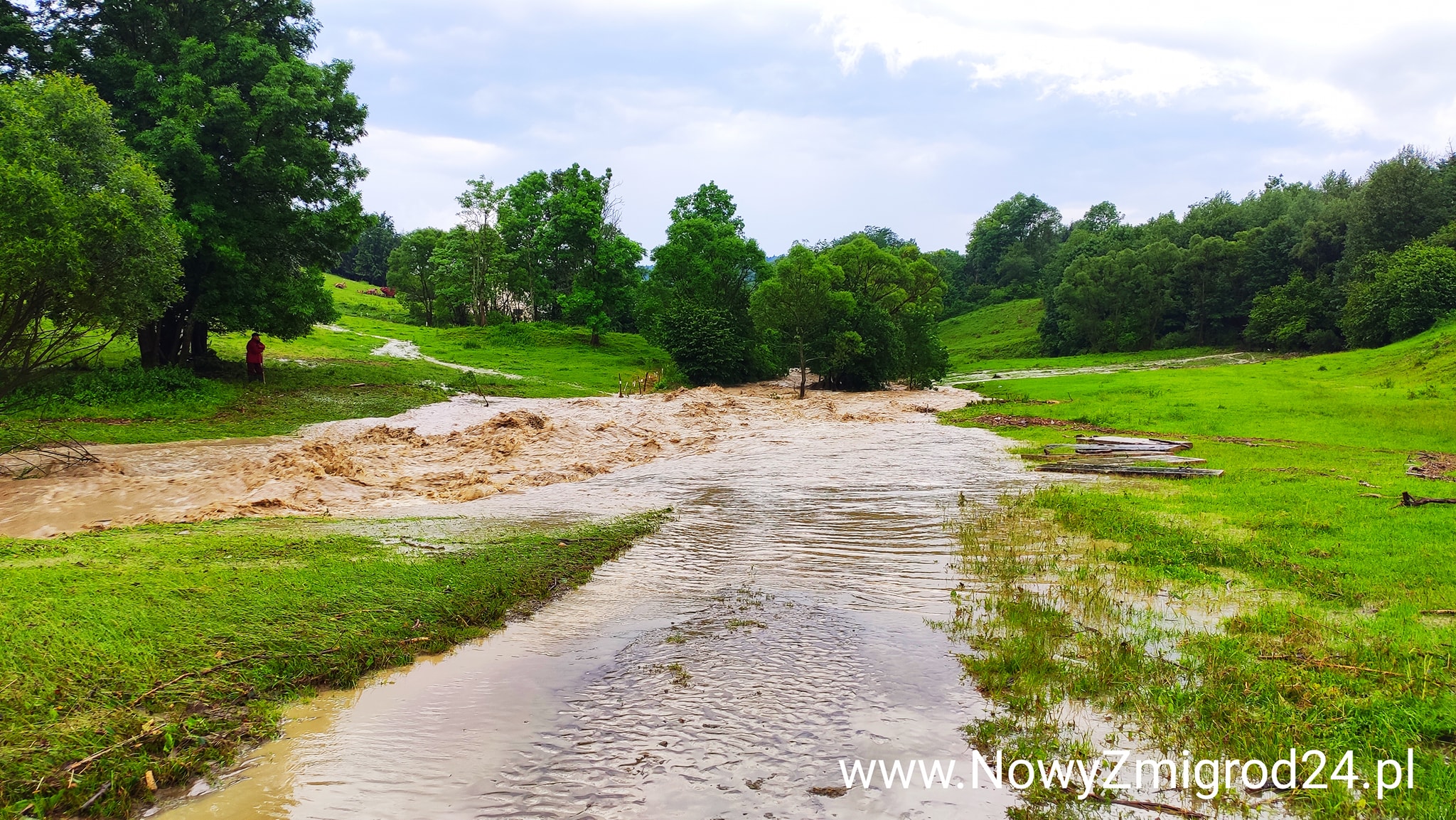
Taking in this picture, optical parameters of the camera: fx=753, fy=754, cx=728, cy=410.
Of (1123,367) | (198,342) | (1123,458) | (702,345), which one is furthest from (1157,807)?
(1123,367)

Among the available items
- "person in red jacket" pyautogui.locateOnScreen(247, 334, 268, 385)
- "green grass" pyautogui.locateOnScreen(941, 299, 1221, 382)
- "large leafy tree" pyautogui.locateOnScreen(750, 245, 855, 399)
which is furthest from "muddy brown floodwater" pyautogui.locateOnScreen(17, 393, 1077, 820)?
"green grass" pyautogui.locateOnScreen(941, 299, 1221, 382)

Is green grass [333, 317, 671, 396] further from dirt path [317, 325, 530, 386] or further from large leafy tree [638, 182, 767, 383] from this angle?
large leafy tree [638, 182, 767, 383]

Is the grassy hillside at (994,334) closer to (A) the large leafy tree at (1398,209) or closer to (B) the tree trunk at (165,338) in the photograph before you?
(A) the large leafy tree at (1398,209)

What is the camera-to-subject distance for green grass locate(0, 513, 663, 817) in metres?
4.67

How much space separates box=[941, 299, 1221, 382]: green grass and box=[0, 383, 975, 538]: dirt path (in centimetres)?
4369

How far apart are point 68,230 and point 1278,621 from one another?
20.0m

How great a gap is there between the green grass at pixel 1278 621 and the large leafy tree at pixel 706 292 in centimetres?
3351

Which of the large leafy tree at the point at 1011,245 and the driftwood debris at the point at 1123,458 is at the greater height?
the large leafy tree at the point at 1011,245

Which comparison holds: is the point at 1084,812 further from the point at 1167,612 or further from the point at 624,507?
the point at 624,507

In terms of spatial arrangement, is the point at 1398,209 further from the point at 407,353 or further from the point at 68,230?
the point at 68,230

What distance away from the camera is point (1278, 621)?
24.3 feet

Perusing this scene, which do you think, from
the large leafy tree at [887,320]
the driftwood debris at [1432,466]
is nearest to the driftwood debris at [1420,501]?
the driftwood debris at [1432,466]

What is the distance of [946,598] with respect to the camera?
8977mm

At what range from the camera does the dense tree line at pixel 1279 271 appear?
59.2m
